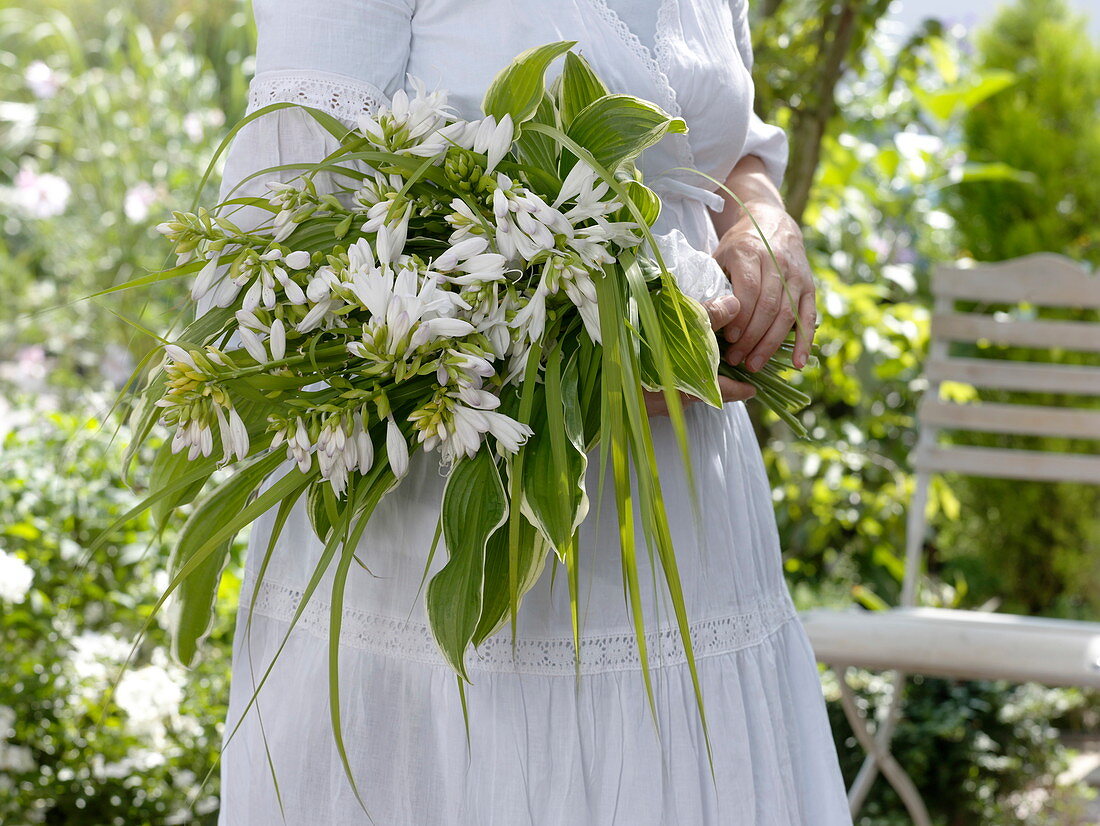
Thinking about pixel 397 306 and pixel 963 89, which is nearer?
pixel 397 306

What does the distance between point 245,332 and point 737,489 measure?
0.52 metres

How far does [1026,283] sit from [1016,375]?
21 centimetres

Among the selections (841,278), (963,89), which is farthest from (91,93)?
(963,89)

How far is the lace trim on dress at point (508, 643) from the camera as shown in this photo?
0.96 meters

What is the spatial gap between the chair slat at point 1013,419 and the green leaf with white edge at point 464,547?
188cm

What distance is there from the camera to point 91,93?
11.6 ft

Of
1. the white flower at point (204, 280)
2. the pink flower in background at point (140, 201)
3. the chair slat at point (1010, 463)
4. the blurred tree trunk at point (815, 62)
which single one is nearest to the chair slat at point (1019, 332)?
the chair slat at point (1010, 463)

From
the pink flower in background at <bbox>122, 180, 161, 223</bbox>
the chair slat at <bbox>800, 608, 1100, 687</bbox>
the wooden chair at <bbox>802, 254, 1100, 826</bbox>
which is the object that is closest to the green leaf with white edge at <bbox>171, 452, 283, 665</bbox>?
the chair slat at <bbox>800, 608, 1100, 687</bbox>

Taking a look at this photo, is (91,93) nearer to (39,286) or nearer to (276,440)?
(39,286)

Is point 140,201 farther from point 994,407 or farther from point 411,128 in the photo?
point 411,128

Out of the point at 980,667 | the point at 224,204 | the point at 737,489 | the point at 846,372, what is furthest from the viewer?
the point at 846,372

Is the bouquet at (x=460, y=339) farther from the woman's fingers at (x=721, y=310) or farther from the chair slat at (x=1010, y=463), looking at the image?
the chair slat at (x=1010, y=463)

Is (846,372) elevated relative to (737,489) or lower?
elevated

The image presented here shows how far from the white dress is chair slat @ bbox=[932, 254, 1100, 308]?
1.59 m
